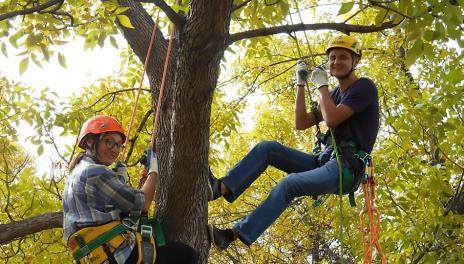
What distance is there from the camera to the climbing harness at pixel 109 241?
2.54 metres

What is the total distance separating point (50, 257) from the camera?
5.49 m

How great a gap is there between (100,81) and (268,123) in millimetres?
6104

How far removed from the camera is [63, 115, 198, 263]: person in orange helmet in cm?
256

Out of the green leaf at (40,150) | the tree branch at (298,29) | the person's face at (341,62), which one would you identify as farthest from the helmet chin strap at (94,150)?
the green leaf at (40,150)

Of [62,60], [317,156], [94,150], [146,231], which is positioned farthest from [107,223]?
[317,156]

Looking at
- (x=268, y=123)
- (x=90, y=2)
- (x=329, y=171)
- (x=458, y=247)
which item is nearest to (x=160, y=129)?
(x=329, y=171)

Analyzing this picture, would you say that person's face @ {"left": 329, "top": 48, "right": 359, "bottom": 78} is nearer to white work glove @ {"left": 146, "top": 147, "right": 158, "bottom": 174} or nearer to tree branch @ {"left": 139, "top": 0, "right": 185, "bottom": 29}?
tree branch @ {"left": 139, "top": 0, "right": 185, "bottom": 29}

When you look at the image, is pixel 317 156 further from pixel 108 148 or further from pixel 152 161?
pixel 108 148

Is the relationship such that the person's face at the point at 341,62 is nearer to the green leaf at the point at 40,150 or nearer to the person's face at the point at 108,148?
the person's face at the point at 108,148

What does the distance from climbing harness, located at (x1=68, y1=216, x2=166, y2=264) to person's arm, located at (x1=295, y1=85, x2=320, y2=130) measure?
→ 160 centimetres

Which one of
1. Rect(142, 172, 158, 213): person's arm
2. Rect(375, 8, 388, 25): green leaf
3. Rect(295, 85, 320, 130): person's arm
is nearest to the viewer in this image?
Rect(142, 172, 158, 213): person's arm

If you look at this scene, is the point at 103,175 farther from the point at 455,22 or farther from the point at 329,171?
the point at 455,22

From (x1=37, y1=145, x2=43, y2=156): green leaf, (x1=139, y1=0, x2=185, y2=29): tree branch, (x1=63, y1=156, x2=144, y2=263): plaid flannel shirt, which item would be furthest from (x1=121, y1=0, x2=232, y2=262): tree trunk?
(x1=37, y1=145, x2=43, y2=156): green leaf

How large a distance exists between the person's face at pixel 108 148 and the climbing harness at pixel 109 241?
0.44m
